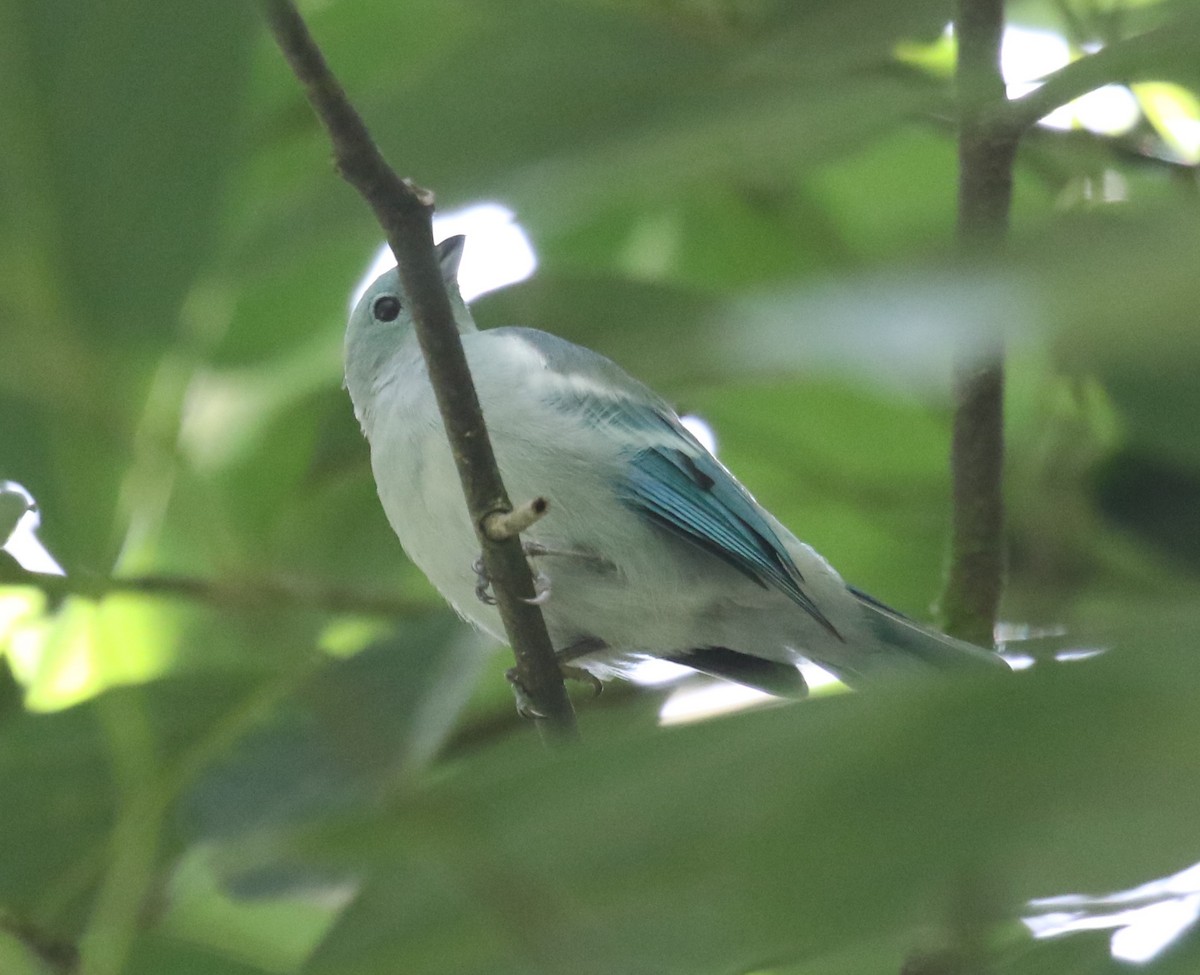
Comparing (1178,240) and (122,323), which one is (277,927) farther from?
(1178,240)

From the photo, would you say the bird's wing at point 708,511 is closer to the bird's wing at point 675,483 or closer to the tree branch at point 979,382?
the bird's wing at point 675,483

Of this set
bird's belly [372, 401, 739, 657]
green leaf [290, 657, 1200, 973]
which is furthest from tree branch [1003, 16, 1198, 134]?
bird's belly [372, 401, 739, 657]

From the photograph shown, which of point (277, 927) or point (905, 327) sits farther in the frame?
point (277, 927)

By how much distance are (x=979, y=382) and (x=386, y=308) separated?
2.48m

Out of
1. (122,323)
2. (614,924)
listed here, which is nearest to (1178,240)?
(614,924)

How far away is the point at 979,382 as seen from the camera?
1144 mm

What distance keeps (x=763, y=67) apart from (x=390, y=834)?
323 millimetres

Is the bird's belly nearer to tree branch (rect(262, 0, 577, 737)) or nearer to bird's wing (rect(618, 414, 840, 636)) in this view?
bird's wing (rect(618, 414, 840, 636))

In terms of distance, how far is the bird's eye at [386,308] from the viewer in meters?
3.44

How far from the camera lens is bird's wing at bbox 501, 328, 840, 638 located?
2885 mm

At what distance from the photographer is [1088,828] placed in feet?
1.11

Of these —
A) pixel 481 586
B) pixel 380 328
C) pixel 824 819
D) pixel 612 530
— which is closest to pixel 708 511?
pixel 612 530

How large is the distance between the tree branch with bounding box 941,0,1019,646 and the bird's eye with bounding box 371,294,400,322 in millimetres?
1973

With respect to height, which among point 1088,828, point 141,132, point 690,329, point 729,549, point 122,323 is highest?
point 729,549
